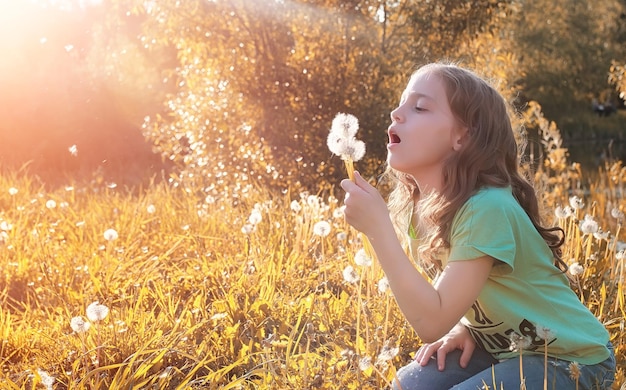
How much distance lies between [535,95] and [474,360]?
25.7 meters

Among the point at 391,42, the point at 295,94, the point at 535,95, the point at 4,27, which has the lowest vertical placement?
the point at 535,95

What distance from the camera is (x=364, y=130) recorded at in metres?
7.36

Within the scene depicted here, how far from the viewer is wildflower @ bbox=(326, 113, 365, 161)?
6.00ft

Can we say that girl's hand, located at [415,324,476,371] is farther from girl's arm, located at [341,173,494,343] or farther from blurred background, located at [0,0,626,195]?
blurred background, located at [0,0,626,195]

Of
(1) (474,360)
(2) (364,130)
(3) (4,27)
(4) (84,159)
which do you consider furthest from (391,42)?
(3) (4,27)

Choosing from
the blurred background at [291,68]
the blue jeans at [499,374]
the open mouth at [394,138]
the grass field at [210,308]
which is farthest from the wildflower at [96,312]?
the blurred background at [291,68]

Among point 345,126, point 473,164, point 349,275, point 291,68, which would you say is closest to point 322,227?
point 349,275

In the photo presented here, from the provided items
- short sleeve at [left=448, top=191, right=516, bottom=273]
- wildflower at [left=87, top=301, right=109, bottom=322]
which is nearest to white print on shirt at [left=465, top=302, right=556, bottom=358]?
short sleeve at [left=448, top=191, right=516, bottom=273]

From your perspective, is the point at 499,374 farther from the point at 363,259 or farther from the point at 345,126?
the point at 345,126

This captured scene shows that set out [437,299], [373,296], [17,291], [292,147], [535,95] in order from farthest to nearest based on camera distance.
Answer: [535,95] → [292,147] → [17,291] → [373,296] → [437,299]

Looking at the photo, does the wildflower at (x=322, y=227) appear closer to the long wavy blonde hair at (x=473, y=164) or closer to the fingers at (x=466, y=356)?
the long wavy blonde hair at (x=473, y=164)

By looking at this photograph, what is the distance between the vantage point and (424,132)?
2143 millimetres

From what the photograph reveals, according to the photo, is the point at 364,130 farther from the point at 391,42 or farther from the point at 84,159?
the point at 84,159

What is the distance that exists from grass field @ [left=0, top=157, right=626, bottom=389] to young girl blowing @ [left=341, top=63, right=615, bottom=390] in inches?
8.1
